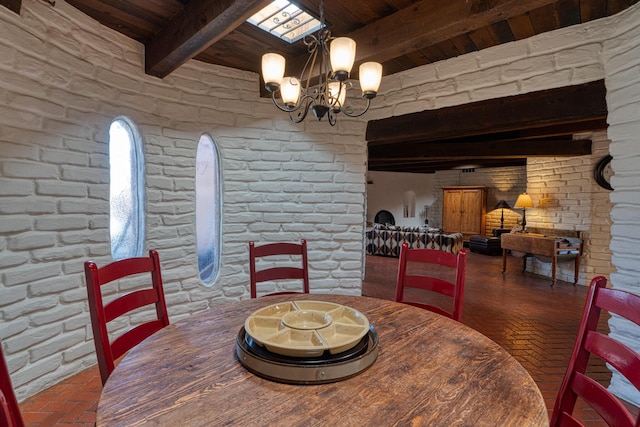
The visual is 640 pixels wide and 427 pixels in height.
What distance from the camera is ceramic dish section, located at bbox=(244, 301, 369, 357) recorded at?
34.8 inches

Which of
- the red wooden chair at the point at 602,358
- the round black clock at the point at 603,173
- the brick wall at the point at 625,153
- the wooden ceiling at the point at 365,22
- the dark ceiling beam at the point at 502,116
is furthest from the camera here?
the round black clock at the point at 603,173

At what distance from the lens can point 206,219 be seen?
2766 millimetres

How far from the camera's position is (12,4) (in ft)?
5.22

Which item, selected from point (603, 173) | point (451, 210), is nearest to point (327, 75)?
point (603, 173)

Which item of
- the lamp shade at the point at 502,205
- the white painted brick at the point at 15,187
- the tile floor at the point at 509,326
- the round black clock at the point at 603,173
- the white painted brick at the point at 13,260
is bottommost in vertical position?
the tile floor at the point at 509,326

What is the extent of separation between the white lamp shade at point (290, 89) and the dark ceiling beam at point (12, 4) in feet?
4.35

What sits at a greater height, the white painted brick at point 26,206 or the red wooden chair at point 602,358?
the white painted brick at point 26,206

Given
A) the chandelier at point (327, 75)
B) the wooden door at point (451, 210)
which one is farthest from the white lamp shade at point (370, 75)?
the wooden door at point (451, 210)

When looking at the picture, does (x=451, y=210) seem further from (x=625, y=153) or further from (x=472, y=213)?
(x=625, y=153)

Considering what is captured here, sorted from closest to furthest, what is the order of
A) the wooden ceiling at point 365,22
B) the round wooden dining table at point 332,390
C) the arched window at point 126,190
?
the round wooden dining table at point 332,390 → the wooden ceiling at point 365,22 → the arched window at point 126,190

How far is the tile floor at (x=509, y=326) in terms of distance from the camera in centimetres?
171

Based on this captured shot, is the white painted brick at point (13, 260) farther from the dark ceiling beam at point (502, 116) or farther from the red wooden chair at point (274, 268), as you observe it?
the dark ceiling beam at point (502, 116)

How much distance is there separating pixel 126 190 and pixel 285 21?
1.57 metres

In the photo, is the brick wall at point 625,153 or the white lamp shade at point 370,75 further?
the brick wall at point 625,153
